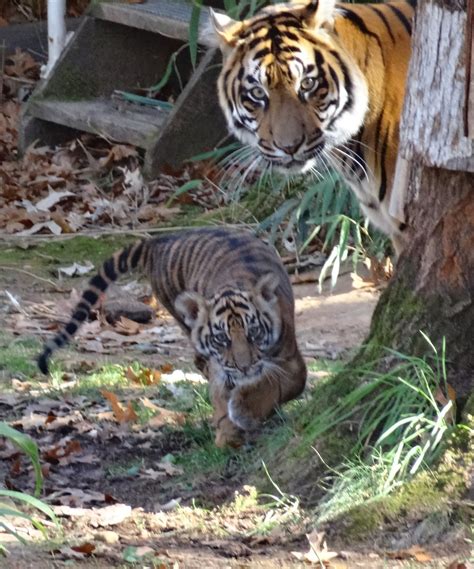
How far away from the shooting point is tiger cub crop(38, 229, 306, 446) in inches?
193

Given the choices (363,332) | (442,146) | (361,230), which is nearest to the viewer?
(442,146)

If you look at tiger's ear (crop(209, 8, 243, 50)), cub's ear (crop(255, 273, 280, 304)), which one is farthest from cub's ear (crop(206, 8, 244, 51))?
cub's ear (crop(255, 273, 280, 304))

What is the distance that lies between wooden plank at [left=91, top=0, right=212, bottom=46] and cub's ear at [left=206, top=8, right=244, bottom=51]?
13.0 feet

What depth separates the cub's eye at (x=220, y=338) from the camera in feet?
16.4

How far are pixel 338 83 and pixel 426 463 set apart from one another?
1.76 meters

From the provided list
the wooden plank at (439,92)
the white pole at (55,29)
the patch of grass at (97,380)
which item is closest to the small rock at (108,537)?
the wooden plank at (439,92)

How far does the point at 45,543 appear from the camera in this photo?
12.0 feet

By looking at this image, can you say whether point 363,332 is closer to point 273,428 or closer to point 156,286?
point 156,286

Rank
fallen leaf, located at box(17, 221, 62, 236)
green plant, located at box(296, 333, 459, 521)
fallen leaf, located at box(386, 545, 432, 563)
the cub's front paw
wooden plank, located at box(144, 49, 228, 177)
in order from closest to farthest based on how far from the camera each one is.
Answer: fallen leaf, located at box(386, 545, 432, 563) → green plant, located at box(296, 333, 459, 521) → the cub's front paw → fallen leaf, located at box(17, 221, 62, 236) → wooden plank, located at box(144, 49, 228, 177)

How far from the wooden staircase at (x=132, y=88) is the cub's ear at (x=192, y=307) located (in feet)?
13.0

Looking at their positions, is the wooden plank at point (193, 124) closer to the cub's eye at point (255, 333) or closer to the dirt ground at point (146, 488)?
the dirt ground at point (146, 488)

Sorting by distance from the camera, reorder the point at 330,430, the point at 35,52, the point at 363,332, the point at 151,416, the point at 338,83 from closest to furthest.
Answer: the point at 330,430 < the point at 338,83 < the point at 151,416 < the point at 363,332 < the point at 35,52

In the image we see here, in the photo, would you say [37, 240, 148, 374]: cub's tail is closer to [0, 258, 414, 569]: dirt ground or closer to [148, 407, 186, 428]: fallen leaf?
[0, 258, 414, 569]: dirt ground

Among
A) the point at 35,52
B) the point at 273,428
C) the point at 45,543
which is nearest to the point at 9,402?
the point at 273,428
